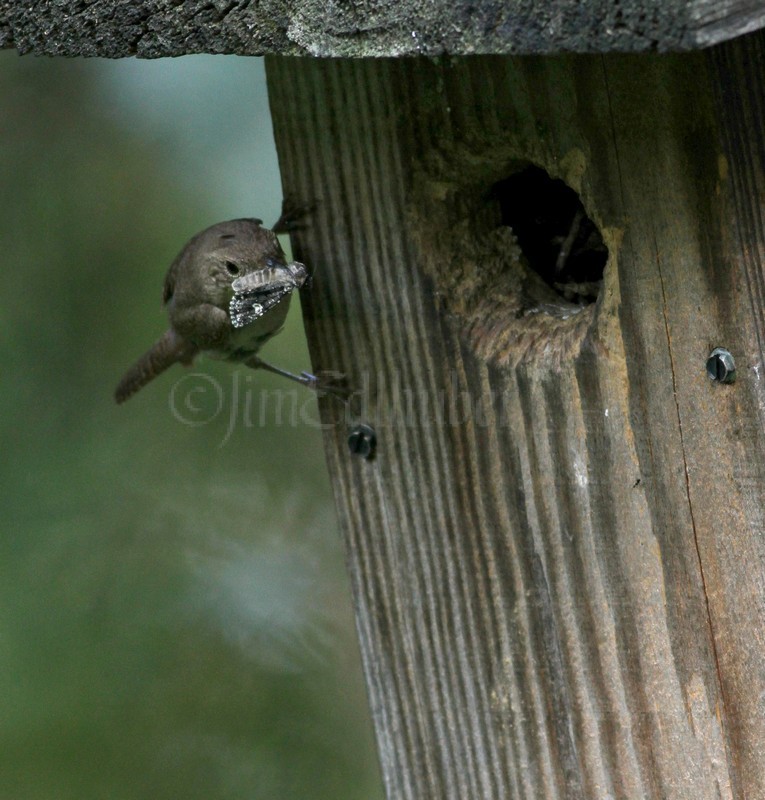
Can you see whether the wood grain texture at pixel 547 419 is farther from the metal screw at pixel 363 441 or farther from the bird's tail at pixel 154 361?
Answer: the bird's tail at pixel 154 361

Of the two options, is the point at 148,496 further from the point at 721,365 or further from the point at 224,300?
the point at 721,365

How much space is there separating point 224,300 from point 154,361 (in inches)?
14.4

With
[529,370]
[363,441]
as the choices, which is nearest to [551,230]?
[529,370]

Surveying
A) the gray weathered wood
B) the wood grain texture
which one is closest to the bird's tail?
the wood grain texture

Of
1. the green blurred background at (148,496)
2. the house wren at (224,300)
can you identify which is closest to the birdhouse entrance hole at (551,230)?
the house wren at (224,300)

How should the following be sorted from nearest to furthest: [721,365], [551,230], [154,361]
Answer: [721,365] → [551,230] → [154,361]

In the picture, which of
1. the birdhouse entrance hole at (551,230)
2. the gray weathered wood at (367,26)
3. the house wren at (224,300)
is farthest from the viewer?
the house wren at (224,300)

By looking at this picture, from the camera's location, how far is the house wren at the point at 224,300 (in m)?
2.24

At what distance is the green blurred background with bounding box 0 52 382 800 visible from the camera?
3.05 meters

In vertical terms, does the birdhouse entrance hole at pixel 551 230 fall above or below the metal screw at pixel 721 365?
above

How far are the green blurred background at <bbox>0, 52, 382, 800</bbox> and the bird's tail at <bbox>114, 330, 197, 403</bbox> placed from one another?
323 millimetres

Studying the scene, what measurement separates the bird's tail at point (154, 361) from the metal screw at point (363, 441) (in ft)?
3.67

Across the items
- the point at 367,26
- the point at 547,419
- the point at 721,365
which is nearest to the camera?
the point at 367,26

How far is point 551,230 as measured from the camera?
6.43ft
